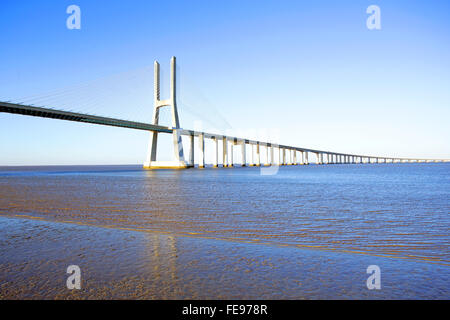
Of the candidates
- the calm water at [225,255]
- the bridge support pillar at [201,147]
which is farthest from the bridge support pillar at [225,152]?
the calm water at [225,255]

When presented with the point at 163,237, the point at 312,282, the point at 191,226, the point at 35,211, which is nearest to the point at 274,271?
the point at 312,282

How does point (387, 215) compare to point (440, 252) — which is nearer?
point (440, 252)

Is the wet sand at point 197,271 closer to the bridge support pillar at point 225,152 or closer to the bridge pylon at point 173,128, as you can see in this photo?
the bridge pylon at point 173,128

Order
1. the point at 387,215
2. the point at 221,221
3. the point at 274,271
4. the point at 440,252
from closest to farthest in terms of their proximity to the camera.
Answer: the point at 274,271 → the point at 440,252 → the point at 221,221 → the point at 387,215

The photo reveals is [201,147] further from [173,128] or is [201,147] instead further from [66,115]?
[66,115]

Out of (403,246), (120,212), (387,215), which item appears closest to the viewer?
(403,246)

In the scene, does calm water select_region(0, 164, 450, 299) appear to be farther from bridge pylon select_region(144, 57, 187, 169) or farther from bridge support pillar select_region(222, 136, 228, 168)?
bridge support pillar select_region(222, 136, 228, 168)

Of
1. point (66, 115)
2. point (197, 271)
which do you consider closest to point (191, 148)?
point (66, 115)
